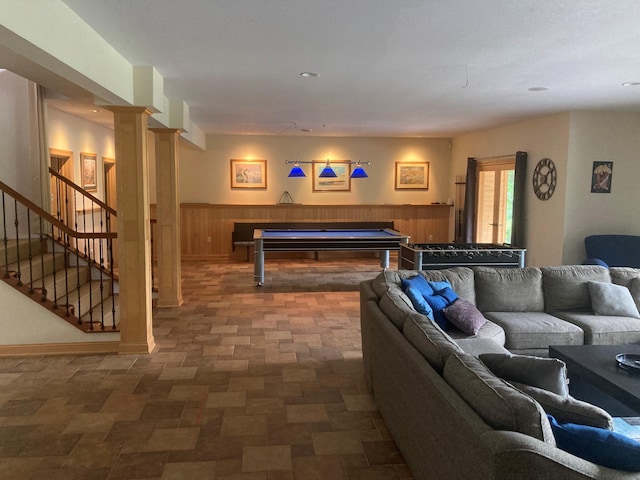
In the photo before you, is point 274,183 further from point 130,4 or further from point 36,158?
point 130,4

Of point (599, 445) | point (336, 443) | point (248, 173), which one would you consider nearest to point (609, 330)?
point (336, 443)

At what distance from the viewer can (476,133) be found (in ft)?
32.4

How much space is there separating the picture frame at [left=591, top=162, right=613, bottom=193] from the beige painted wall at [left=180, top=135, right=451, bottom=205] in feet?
14.9

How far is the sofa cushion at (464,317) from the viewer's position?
4.05 metres

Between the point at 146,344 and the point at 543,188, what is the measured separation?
6020 mm

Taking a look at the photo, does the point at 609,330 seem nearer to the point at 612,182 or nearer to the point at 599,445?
the point at 599,445

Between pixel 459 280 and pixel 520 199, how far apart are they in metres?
3.86

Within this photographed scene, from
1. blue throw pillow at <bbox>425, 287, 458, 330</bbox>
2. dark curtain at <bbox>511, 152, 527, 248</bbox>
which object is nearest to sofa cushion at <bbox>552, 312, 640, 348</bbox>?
blue throw pillow at <bbox>425, 287, 458, 330</bbox>

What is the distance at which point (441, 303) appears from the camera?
14.0 ft

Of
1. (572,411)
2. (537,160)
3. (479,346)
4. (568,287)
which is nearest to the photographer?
(572,411)

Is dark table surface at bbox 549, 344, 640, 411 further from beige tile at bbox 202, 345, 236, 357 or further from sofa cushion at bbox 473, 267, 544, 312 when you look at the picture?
beige tile at bbox 202, 345, 236, 357

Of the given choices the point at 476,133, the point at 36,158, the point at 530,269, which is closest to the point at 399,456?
the point at 530,269

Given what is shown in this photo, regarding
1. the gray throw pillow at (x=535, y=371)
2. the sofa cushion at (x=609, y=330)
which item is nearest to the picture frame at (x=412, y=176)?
the sofa cushion at (x=609, y=330)

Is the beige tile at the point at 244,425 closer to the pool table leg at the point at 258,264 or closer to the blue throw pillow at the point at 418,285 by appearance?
the blue throw pillow at the point at 418,285
